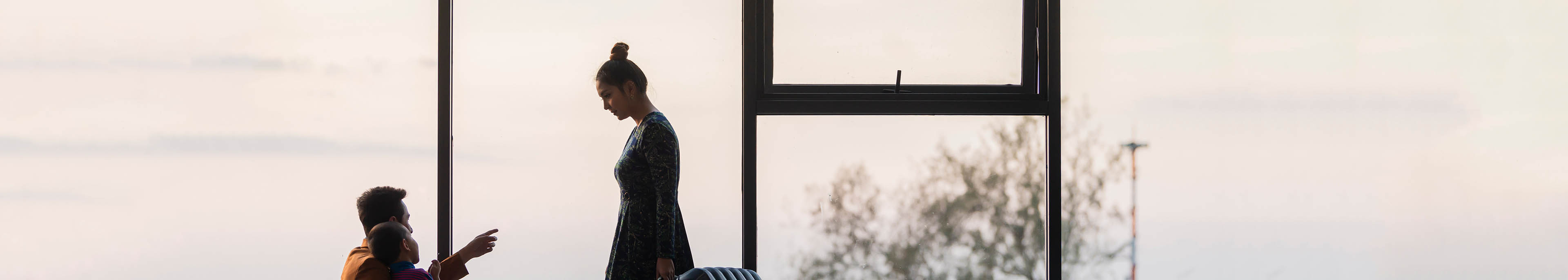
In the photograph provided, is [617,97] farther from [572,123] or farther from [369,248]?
[369,248]

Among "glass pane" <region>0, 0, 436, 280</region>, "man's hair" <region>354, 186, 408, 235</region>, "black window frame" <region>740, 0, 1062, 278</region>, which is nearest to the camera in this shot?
"man's hair" <region>354, 186, 408, 235</region>

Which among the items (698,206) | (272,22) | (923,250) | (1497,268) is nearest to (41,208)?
(272,22)

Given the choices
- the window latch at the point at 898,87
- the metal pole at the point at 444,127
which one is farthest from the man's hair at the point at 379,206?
the window latch at the point at 898,87

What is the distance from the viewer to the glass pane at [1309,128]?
2217 mm

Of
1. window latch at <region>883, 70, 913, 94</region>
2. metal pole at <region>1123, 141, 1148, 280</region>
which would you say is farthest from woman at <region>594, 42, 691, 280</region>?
metal pole at <region>1123, 141, 1148, 280</region>

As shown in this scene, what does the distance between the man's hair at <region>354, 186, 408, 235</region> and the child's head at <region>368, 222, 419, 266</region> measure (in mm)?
77

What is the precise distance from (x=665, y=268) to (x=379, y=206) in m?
0.53

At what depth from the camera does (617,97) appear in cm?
177

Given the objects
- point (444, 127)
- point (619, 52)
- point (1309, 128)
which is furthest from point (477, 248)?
point (1309, 128)

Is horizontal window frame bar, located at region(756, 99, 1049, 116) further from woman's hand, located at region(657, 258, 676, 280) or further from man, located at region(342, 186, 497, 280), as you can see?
man, located at region(342, 186, 497, 280)

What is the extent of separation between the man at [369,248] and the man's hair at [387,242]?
1 cm

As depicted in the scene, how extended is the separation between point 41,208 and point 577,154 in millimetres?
1160

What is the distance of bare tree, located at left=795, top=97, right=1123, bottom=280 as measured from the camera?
2193 millimetres

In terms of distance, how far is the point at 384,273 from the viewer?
1587 millimetres
